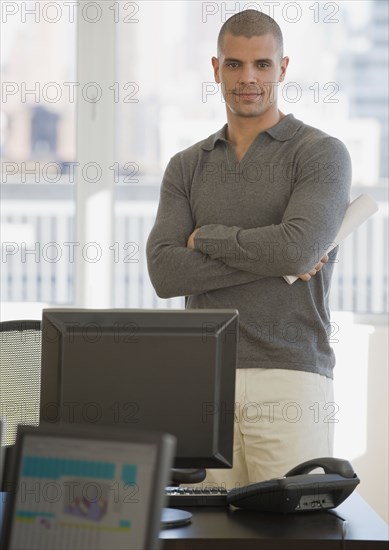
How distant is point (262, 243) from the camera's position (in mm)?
2564

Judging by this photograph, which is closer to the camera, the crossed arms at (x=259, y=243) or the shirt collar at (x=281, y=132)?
the crossed arms at (x=259, y=243)

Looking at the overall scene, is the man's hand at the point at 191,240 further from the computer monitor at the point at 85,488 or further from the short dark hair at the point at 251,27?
the computer monitor at the point at 85,488

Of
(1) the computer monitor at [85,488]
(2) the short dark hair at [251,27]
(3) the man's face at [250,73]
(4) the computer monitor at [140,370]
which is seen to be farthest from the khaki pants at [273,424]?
(1) the computer monitor at [85,488]

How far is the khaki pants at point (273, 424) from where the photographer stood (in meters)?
2.52

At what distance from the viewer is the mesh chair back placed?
2836 millimetres

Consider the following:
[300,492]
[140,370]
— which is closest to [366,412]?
[300,492]

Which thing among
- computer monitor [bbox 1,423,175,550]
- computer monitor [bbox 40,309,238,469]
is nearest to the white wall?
computer monitor [bbox 40,309,238,469]

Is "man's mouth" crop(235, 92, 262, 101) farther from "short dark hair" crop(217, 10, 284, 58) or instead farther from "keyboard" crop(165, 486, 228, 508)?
"keyboard" crop(165, 486, 228, 508)

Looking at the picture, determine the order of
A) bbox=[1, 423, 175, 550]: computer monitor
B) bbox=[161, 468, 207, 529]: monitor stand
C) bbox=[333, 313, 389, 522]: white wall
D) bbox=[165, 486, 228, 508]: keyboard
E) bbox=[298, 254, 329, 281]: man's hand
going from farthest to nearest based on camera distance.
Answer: bbox=[333, 313, 389, 522]: white wall, bbox=[298, 254, 329, 281]: man's hand, bbox=[165, 486, 228, 508]: keyboard, bbox=[161, 468, 207, 529]: monitor stand, bbox=[1, 423, 175, 550]: computer monitor

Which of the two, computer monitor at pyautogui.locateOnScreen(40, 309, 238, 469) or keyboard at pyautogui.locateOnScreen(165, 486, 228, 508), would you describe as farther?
keyboard at pyautogui.locateOnScreen(165, 486, 228, 508)

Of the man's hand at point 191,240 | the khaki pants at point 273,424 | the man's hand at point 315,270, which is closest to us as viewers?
the khaki pants at point 273,424

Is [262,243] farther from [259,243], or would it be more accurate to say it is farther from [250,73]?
[250,73]

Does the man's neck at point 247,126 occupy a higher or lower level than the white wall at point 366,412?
higher

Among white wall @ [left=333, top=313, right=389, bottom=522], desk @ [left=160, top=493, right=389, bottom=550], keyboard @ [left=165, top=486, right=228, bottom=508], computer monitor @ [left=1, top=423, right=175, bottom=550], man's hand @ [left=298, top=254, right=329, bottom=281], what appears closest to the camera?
computer monitor @ [left=1, top=423, right=175, bottom=550]
